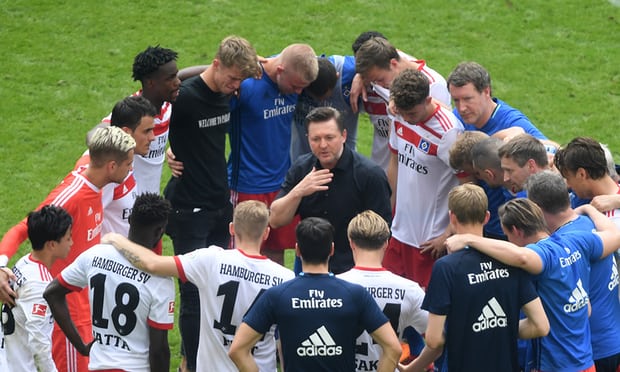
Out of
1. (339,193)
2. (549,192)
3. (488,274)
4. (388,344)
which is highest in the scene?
(549,192)

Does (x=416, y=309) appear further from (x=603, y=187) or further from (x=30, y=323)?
(x=30, y=323)

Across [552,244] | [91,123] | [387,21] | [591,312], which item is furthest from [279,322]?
[387,21]

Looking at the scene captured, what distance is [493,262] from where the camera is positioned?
5961 mm

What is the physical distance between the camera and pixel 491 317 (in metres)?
5.98

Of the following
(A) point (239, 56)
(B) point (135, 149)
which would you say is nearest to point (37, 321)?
(B) point (135, 149)

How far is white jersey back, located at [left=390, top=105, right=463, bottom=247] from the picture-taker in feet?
25.6

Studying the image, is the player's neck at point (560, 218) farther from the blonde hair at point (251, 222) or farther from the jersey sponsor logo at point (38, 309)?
the jersey sponsor logo at point (38, 309)

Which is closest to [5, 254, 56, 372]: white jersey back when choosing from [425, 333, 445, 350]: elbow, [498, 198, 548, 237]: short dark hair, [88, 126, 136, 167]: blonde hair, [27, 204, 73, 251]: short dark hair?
[27, 204, 73, 251]: short dark hair

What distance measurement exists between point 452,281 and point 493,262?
27 centimetres

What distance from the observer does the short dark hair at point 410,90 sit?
7.61m

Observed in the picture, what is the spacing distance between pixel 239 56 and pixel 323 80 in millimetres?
919

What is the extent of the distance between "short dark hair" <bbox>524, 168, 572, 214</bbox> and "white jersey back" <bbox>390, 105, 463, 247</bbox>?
138cm

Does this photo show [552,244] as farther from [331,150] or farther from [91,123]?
[91,123]

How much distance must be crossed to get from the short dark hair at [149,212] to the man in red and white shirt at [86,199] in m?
0.86
